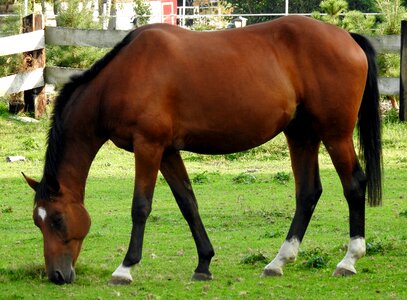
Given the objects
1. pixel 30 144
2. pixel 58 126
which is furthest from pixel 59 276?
pixel 30 144

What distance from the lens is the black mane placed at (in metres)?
8.36

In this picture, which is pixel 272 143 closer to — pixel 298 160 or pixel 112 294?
pixel 298 160

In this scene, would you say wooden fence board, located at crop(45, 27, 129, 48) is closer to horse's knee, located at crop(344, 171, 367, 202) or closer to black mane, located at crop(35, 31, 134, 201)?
black mane, located at crop(35, 31, 134, 201)

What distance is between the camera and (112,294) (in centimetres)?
779

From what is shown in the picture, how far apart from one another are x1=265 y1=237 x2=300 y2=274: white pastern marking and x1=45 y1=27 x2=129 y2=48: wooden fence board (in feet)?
35.5

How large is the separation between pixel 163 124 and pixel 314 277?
1.63 m

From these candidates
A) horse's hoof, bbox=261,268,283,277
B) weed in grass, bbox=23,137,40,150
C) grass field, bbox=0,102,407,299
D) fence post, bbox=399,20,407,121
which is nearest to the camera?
grass field, bbox=0,102,407,299

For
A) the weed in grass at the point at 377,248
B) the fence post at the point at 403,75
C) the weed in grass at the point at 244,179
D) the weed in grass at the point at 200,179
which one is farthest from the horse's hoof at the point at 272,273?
the fence post at the point at 403,75

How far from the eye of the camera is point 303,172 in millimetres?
9109

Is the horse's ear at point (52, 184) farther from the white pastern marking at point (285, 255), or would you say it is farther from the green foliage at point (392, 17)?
the green foliage at point (392, 17)

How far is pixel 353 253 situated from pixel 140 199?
1.73m

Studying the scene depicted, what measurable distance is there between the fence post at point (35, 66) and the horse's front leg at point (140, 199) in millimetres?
11245

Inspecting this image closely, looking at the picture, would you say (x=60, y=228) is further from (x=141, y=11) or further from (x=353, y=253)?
(x=141, y=11)

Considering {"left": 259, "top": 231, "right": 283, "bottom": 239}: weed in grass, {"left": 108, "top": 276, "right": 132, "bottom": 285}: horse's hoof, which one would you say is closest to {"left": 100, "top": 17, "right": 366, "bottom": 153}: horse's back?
{"left": 108, "top": 276, "right": 132, "bottom": 285}: horse's hoof
